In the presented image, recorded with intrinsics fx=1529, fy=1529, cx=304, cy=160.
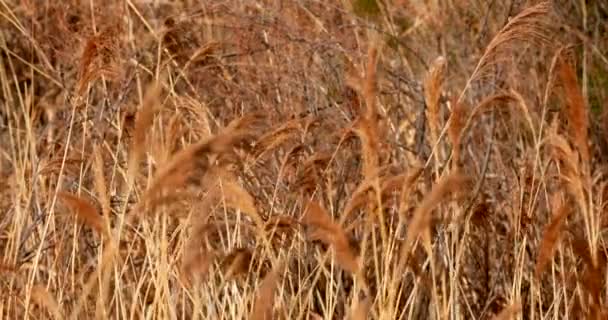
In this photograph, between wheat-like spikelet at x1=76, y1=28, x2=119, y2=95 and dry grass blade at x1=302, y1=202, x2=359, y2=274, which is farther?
wheat-like spikelet at x1=76, y1=28, x2=119, y2=95

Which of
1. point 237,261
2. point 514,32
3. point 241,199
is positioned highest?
point 514,32

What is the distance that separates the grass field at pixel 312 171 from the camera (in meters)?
2.91

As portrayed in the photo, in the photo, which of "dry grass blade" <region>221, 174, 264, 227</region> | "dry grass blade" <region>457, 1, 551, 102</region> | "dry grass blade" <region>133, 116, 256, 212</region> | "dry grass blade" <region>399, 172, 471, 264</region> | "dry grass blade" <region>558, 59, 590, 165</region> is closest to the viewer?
"dry grass blade" <region>133, 116, 256, 212</region>

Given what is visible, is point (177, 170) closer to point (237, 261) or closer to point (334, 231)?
point (334, 231)

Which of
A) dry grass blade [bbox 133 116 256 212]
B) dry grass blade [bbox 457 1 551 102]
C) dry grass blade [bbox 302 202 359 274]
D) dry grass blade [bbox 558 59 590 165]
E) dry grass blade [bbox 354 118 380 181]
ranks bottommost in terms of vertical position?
dry grass blade [bbox 302 202 359 274]

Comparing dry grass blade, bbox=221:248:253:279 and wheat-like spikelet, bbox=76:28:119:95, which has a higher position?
wheat-like spikelet, bbox=76:28:119:95

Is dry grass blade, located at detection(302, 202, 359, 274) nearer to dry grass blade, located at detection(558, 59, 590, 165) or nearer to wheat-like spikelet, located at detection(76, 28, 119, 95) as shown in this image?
dry grass blade, located at detection(558, 59, 590, 165)

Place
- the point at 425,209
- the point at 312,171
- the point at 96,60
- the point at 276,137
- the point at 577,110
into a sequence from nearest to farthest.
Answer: the point at 425,209
the point at 577,110
the point at 276,137
the point at 312,171
the point at 96,60

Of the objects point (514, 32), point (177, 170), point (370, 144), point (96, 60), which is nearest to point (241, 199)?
point (370, 144)

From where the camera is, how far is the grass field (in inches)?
115

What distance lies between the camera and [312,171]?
135 inches

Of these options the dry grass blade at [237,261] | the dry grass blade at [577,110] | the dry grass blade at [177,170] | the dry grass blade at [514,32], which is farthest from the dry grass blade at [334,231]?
the dry grass blade at [514,32]

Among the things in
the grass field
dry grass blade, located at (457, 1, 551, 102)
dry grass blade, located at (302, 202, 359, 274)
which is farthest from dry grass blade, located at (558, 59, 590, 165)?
dry grass blade, located at (302, 202, 359, 274)

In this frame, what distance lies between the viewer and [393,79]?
4.87 metres
